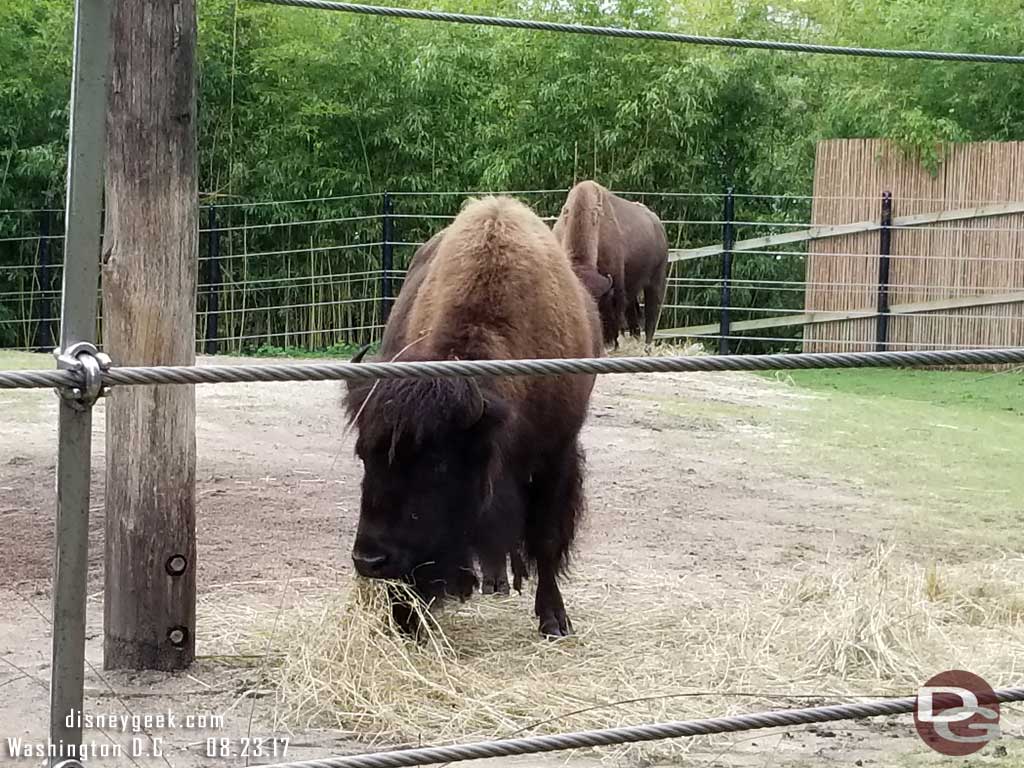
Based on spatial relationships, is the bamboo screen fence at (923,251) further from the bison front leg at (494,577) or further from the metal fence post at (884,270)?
the bison front leg at (494,577)

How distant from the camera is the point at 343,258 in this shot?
13.6 metres

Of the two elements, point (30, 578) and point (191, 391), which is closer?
point (191, 391)

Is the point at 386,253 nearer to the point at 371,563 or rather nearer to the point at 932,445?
the point at 932,445

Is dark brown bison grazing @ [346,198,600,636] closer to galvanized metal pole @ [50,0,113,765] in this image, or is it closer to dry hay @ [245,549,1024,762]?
dry hay @ [245,549,1024,762]

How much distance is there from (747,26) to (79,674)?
14.1 meters

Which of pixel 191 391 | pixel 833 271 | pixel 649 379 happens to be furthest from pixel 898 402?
pixel 191 391

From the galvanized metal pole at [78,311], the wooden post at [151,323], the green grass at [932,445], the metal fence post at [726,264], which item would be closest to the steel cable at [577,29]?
the wooden post at [151,323]

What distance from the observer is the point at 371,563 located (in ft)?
10.9

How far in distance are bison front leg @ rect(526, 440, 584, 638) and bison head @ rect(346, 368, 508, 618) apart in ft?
1.77

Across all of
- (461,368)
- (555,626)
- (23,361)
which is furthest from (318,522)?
(23,361)

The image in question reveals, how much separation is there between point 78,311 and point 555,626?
8.83ft

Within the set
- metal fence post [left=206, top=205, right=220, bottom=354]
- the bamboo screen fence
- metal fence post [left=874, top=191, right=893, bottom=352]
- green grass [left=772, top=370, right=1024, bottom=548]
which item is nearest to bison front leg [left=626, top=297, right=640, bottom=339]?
green grass [left=772, top=370, right=1024, bottom=548]

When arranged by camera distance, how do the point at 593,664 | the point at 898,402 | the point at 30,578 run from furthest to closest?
the point at 898,402
the point at 30,578
the point at 593,664

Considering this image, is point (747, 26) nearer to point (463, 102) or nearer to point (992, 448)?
point (463, 102)
